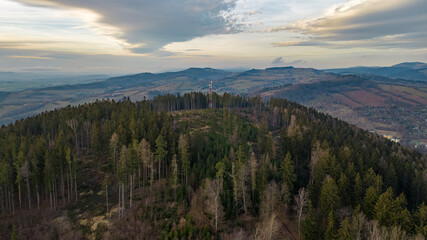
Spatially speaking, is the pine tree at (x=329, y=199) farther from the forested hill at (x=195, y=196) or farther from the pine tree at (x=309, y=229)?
the pine tree at (x=309, y=229)

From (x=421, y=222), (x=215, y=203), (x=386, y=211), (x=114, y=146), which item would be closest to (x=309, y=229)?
(x=386, y=211)

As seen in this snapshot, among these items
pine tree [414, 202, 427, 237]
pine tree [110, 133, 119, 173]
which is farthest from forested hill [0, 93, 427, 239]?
pine tree [110, 133, 119, 173]

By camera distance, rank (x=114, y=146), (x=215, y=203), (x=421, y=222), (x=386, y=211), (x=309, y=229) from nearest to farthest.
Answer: (x=421, y=222) < (x=386, y=211) < (x=309, y=229) < (x=215, y=203) < (x=114, y=146)

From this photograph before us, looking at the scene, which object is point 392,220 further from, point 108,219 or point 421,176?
point 108,219

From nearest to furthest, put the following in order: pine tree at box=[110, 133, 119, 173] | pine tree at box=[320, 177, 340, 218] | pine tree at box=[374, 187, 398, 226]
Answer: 1. pine tree at box=[374, 187, 398, 226]
2. pine tree at box=[320, 177, 340, 218]
3. pine tree at box=[110, 133, 119, 173]

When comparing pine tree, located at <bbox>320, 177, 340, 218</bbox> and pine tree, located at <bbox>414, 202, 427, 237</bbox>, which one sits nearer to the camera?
pine tree, located at <bbox>414, 202, 427, 237</bbox>

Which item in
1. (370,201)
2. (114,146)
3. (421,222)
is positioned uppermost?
(114,146)

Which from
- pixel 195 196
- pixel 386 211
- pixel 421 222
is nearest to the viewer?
pixel 421 222

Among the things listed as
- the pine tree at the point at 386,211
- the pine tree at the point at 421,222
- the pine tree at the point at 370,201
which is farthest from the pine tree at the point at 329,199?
the pine tree at the point at 421,222

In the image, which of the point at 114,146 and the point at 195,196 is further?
the point at 114,146

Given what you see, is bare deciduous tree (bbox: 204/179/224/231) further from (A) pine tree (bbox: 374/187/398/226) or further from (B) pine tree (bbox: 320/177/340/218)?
(A) pine tree (bbox: 374/187/398/226)

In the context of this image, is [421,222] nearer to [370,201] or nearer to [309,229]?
[370,201]
